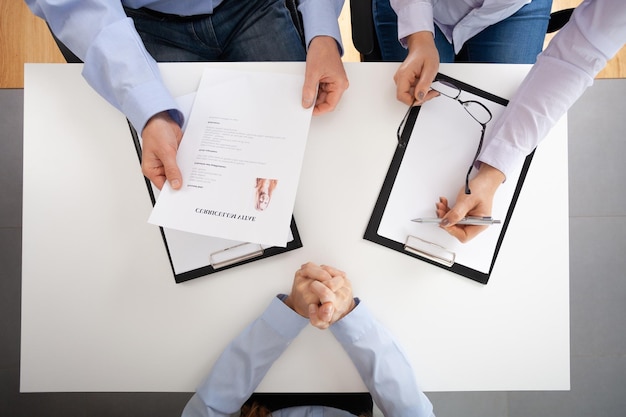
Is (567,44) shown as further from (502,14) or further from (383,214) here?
(383,214)

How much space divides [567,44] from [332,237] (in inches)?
22.0

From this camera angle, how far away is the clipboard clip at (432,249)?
2.59 feet

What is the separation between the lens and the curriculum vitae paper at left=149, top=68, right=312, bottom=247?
2.31ft

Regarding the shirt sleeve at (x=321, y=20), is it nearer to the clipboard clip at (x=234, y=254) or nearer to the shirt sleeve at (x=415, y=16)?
the shirt sleeve at (x=415, y=16)

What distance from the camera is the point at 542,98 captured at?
76 cm

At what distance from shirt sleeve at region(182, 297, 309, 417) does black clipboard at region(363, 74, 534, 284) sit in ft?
0.74

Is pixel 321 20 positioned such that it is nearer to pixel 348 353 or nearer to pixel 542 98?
pixel 542 98

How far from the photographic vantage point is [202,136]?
755mm

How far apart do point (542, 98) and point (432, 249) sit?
348mm

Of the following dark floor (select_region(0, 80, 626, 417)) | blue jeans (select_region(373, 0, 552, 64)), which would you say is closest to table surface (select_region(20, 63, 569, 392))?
blue jeans (select_region(373, 0, 552, 64))

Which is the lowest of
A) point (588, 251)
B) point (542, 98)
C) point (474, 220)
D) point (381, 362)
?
point (381, 362)

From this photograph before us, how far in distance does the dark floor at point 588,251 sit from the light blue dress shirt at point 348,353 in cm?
95

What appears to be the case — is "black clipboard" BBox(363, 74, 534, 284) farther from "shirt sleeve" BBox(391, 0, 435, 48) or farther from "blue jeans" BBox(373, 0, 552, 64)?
"blue jeans" BBox(373, 0, 552, 64)

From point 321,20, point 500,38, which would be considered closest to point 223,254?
point 321,20
